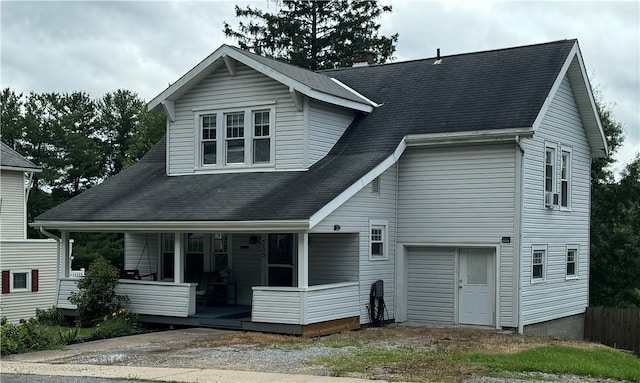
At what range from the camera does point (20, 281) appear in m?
29.0

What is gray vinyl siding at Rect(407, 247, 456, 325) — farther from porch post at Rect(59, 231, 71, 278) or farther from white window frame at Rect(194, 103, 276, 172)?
porch post at Rect(59, 231, 71, 278)

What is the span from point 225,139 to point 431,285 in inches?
260

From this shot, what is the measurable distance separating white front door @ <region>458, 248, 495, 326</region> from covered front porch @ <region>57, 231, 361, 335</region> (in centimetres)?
278

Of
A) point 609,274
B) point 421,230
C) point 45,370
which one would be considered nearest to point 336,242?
point 421,230

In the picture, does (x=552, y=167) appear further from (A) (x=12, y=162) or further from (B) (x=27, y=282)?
(A) (x=12, y=162)

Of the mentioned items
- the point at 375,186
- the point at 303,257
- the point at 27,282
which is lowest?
the point at 27,282

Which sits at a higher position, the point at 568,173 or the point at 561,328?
the point at 568,173

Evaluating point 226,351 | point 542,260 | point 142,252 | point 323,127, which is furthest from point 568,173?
point 142,252

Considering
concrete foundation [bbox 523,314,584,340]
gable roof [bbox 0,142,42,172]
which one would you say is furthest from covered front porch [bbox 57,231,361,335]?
gable roof [bbox 0,142,42,172]

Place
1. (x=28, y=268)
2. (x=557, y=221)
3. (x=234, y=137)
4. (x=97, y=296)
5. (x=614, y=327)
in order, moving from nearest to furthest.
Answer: (x=97, y=296) → (x=557, y=221) → (x=234, y=137) → (x=614, y=327) → (x=28, y=268)

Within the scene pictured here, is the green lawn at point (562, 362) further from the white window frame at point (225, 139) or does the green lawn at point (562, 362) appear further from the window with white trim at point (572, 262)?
the white window frame at point (225, 139)

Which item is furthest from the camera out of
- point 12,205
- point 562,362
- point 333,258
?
point 12,205

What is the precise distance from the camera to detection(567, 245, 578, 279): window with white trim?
2224 centimetres

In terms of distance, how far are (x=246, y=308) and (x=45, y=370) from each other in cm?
827
